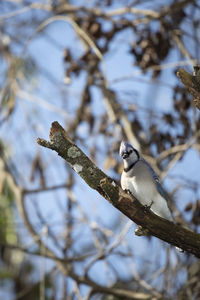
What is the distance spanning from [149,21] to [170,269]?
7.92 ft

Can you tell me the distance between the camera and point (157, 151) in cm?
406

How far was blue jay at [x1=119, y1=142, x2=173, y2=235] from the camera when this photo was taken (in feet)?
9.28

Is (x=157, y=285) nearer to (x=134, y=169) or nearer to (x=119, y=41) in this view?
(x=134, y=169)

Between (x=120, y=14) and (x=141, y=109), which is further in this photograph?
(x=120, y=14)

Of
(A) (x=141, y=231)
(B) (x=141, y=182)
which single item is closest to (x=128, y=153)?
(B) (x=141, y=182)

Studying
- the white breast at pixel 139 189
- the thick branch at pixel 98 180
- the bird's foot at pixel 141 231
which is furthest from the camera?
the white breast at pixel 139 189

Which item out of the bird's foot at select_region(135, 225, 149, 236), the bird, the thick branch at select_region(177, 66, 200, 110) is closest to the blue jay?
the bird

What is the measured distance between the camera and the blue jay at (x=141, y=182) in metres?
2.83

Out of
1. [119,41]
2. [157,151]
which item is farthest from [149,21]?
[157,151]

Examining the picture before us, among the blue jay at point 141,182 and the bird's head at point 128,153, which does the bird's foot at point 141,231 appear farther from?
the bird's head at point 128,153

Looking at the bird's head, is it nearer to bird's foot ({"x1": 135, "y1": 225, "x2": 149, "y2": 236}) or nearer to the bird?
the bird

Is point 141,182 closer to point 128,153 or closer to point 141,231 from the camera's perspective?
point 128,153

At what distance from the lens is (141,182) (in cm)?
283

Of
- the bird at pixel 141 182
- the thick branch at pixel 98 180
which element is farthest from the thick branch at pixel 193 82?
the bird at pixel 141 182
